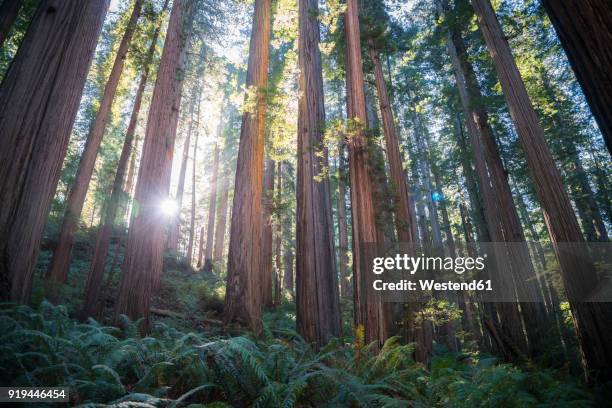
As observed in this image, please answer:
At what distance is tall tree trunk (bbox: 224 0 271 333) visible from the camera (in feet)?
18.6

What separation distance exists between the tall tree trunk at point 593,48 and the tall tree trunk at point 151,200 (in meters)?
6.24

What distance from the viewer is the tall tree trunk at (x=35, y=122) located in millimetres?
2520

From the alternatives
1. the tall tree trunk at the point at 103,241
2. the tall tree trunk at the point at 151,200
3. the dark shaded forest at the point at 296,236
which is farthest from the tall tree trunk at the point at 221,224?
the tall tree trunk at the point at 151,200

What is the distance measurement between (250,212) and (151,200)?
1.94 m

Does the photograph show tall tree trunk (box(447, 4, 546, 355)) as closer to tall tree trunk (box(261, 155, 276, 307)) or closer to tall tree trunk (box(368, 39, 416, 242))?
tall tree trunk (box(368, 39, 416, 242))

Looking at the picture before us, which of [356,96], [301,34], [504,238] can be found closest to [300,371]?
[356,96]

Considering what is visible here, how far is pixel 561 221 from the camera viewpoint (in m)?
5.62

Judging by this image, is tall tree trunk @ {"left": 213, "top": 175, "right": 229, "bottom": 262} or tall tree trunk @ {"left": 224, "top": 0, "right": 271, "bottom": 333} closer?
tall tree trunk @ {"left": 224, "top": 0, "right": 271, "bottom": 333}

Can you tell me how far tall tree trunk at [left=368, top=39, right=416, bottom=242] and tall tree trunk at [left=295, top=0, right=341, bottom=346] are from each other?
2.57m

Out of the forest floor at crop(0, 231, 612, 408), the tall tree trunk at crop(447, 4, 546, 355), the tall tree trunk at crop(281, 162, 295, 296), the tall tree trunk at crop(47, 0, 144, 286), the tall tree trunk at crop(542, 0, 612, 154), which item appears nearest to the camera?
the tall tree trunk at crop(542, 0, 612, 154)

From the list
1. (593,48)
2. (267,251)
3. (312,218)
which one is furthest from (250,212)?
(267,251)

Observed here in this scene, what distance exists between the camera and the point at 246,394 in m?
2.47

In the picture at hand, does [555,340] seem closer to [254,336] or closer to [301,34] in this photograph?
[254,336]

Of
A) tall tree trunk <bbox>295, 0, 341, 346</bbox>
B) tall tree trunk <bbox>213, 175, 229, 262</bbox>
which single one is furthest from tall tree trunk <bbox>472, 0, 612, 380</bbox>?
tall tree trunk <bbox>213, 175, 229, 262</bbox>
